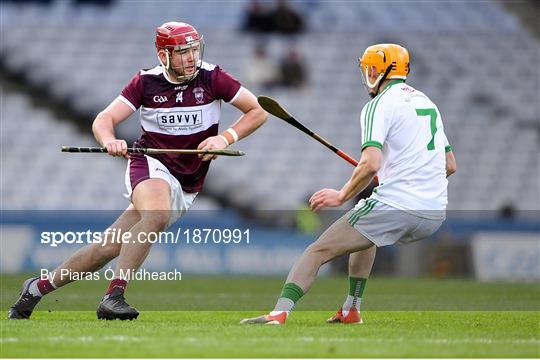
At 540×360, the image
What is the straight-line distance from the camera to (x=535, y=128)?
24.8 metres

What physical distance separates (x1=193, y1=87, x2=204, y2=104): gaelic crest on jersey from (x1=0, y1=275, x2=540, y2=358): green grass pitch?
162cm

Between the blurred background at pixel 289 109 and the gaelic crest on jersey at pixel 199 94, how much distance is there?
33.8ft

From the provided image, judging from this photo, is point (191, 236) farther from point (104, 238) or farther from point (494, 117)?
point (104, 238)

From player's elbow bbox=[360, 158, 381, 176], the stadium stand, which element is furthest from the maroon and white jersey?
the stadium stand

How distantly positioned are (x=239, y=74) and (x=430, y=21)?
482 cm

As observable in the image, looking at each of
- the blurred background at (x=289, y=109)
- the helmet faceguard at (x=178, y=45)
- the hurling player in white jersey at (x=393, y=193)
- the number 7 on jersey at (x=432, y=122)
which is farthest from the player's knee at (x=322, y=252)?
the blurred background at (x=289, y=109)

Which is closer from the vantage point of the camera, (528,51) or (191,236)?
(191,236)

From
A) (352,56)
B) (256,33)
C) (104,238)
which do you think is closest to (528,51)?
(352,56)

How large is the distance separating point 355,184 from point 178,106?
1789 millimetres

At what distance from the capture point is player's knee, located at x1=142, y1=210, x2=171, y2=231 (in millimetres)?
8359

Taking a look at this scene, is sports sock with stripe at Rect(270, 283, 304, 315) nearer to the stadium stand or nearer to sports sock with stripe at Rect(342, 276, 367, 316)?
sports sock with stripe at Rect(342, 276, 367, 316)

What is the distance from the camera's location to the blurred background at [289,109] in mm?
19844
